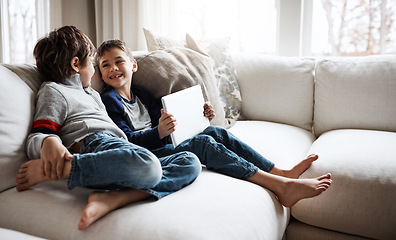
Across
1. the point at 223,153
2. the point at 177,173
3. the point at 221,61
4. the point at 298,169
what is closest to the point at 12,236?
the point at 177,173

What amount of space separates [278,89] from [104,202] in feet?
4.75

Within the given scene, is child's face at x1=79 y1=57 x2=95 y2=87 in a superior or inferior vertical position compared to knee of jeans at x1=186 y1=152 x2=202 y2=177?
superior

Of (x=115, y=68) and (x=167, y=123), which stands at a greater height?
(x=115, y=68)

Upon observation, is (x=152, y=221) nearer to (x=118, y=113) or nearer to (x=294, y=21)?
(x=118, y=113)

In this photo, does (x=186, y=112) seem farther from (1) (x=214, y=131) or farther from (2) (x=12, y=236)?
(2) (x=12, y=236)

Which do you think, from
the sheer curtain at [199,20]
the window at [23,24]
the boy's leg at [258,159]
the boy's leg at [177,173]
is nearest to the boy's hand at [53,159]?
the boy's leg at [177,173]

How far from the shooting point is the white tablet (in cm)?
135

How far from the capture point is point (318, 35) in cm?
288

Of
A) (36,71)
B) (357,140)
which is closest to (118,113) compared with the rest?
(36,71)

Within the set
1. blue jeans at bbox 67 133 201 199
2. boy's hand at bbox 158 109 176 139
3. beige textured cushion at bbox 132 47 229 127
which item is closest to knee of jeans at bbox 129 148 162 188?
blue jeans at bbox 67 133 201 199

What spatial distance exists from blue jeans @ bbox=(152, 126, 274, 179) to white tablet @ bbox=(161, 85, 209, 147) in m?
0.04

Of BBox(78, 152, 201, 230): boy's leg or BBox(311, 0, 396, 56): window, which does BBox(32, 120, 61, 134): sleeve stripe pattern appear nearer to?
BBox(78, 152, 201, 230): boy's leg

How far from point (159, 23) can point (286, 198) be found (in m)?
2.17

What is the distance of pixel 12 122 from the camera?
119cm
